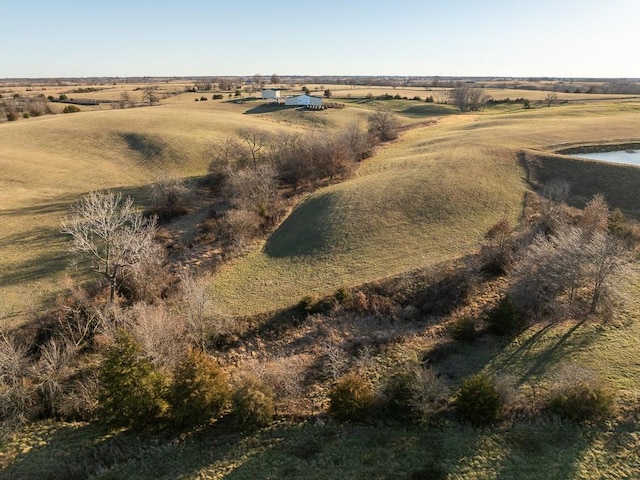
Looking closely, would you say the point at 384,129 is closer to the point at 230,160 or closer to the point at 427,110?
the point at 230,160

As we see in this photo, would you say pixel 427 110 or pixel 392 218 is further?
pixel 427 110

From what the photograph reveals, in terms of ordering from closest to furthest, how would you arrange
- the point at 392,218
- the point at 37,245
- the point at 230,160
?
the point at 37,245 → the point at 392,218 → the point at 230,160

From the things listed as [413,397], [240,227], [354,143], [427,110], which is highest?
[427,110]

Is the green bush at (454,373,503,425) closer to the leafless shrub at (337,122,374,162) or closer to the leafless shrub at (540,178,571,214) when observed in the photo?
the leafless shrub at (540,178,571,214)

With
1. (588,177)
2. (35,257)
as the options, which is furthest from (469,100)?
(35,257)

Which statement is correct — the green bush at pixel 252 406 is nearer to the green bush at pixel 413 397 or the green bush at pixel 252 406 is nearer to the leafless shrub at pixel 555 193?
the green bush at pixel 413 397

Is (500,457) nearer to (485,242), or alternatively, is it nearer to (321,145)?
(485,242)

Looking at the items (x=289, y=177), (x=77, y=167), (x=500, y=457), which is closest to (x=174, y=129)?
(x=77, y=167)
